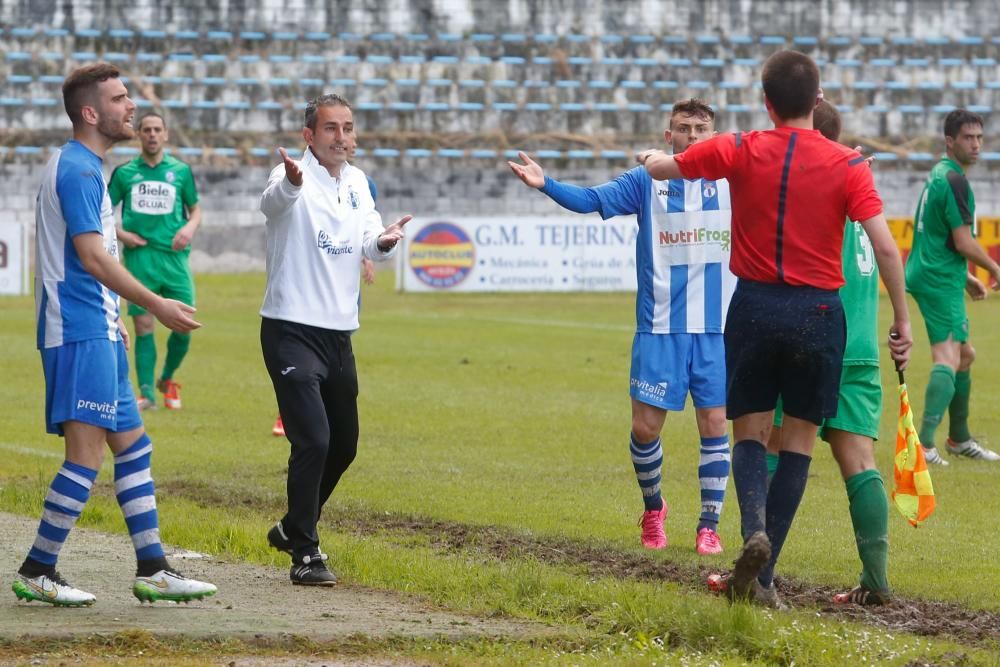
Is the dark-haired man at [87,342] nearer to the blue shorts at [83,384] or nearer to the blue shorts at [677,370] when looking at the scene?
the blue shorts at [83,384]

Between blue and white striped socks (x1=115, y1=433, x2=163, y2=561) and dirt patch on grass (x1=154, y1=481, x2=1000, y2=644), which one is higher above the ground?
blue and white striped socks (x1=115, y1=433, x2=163, y2=561)

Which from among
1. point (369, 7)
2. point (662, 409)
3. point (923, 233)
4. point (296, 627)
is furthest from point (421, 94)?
point (296, 627)

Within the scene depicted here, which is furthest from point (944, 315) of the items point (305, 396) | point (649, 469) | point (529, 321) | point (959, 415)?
point (529, 321)

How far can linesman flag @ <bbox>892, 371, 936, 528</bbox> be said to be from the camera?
260 inches

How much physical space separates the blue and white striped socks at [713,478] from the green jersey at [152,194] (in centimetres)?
702

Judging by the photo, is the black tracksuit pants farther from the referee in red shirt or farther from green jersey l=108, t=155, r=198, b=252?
green jersey l=108, t=155, r=198, b=252

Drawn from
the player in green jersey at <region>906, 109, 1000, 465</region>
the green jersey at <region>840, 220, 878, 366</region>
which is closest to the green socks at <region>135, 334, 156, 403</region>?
the player in green jersey at <region>906, 109, 1000, 465</region>

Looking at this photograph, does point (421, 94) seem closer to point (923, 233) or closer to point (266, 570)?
point (923, 233)

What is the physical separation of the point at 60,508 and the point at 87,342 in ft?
2.11

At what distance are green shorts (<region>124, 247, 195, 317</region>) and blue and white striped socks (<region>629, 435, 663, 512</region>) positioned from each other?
6.64 meters

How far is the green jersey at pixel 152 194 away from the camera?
13516 mm

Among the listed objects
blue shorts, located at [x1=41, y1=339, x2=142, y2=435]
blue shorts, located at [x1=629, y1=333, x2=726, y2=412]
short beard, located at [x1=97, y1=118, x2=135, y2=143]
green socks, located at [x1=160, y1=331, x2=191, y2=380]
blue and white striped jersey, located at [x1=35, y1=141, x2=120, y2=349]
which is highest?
short beard, located at [x1=97, y1=118, x2=135, y2=143]

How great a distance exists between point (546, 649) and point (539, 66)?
101 feet

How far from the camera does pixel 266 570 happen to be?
688cm
